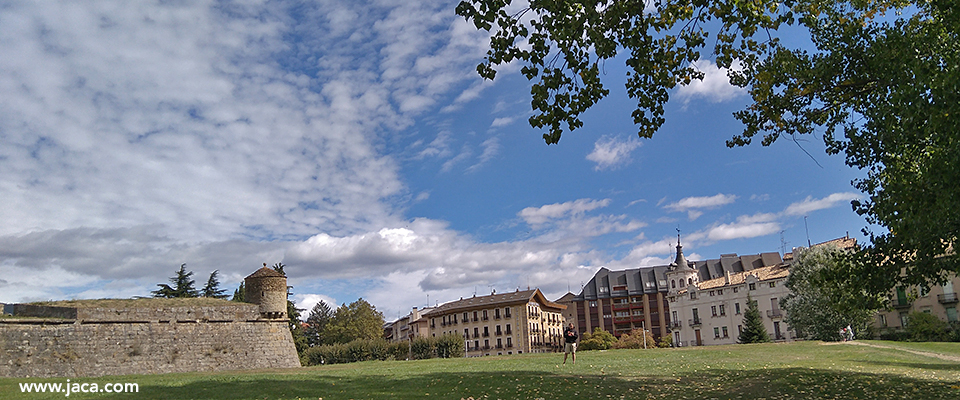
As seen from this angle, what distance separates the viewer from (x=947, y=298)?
5819 cm

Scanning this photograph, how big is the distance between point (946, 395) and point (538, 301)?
85.6 metres

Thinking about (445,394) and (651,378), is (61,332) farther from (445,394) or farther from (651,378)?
(651,378)

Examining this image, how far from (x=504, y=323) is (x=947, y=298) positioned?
5652 centimetres

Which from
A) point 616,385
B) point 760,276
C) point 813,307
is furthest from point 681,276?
point 616,385

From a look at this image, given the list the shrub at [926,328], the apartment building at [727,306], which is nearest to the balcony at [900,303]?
the shrub at [926,328]

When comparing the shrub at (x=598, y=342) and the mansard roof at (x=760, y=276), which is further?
the mansard roof at (x=760, y=276)

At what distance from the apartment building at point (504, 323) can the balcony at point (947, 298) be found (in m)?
51.1

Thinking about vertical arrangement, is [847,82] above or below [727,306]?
above

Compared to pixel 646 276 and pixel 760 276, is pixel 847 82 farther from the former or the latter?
pixel 646 276

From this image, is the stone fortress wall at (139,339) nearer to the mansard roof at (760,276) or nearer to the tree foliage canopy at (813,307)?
the tree foliage canopy at (813,307)

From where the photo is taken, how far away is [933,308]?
194ft

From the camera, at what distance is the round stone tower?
40.9 m

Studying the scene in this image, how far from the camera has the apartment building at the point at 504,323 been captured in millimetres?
92062

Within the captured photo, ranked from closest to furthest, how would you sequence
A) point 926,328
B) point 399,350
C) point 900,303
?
point 926,328, point 399,350, point 900,303
